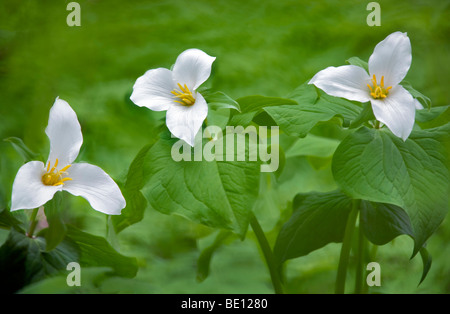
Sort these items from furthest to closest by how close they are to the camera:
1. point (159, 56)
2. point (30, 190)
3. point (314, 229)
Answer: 1. point (159, 56)
2. point (314, 229)
3. point (30, 190)

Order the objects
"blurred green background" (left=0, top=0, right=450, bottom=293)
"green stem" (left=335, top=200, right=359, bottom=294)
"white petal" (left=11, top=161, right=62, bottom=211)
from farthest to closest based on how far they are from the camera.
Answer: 1. "blurred green background" (left=0, top=0, right=450, bottom=293)
2. "green stem" (left=335, top=200, right=359, bottom=294)
3. "white petal" (left=11, top=161, right=62, bottom=211)

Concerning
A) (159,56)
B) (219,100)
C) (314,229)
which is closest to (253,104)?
(219,100)

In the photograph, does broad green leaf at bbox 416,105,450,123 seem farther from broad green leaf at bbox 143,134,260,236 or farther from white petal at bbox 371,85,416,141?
broad green leaf at bbox 143,134,260,236

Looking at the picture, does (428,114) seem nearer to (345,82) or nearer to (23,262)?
(345,82)

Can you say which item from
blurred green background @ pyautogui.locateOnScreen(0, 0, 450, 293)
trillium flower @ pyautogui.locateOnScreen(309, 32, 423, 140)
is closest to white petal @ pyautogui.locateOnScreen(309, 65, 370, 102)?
trillium flower @ pyautogui.locateOnScreen(309, 32, 423, 140)

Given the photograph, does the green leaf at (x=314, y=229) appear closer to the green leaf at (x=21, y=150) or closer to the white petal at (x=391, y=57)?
the white petal at (x=391, y=57)
